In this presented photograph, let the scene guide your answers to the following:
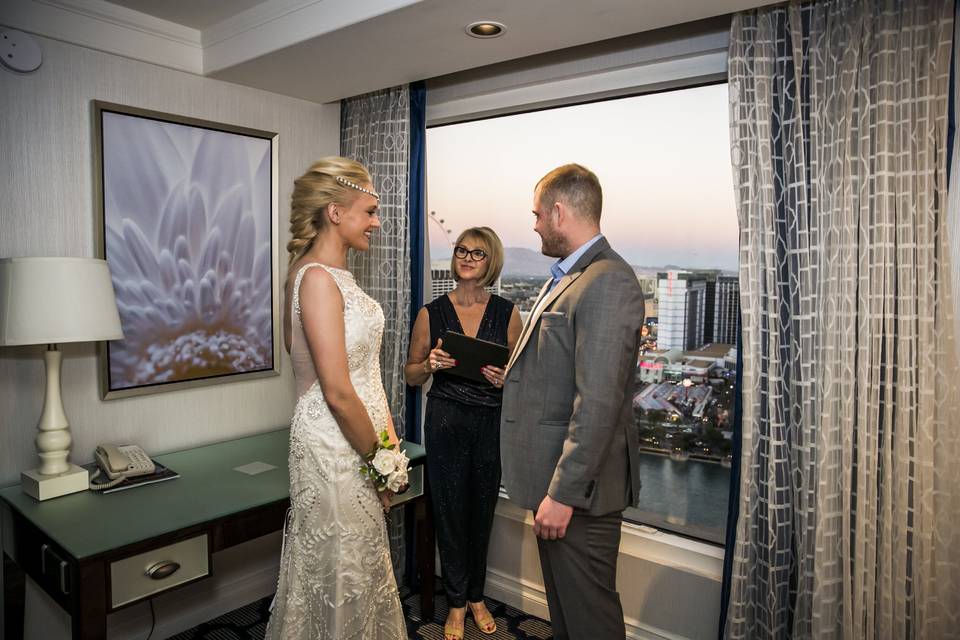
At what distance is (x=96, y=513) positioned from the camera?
199 centimetres

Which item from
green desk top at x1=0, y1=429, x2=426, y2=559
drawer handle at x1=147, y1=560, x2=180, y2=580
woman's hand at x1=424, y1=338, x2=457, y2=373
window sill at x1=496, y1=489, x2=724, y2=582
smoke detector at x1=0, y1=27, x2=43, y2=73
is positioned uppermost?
smoke detector at x1=0, y1=27, x2=43, y2=73

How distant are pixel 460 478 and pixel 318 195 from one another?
1387 mm

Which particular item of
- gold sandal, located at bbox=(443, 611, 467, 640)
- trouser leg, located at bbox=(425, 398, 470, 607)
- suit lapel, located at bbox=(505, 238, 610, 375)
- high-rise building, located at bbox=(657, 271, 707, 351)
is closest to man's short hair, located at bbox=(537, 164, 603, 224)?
suit lapel, located at bbox=(505, 238, 610, 375)

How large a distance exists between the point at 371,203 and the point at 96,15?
1.38 metres

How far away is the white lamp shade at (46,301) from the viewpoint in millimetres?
1947

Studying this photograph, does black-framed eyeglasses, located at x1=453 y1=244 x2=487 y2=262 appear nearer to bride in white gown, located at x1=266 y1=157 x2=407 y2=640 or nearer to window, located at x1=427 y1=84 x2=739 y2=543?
window, located at x1=427 y1=84 x2=739 y2=543

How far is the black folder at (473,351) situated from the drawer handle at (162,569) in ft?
3.93

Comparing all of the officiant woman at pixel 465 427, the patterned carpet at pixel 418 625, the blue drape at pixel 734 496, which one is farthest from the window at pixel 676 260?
the patterned carpet at pixel 418 625

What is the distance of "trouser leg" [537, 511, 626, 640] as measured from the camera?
180cm

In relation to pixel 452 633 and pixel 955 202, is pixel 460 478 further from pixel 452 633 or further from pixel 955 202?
pixel 955 202

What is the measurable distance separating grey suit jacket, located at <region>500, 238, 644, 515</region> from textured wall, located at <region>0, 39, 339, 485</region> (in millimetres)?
1637

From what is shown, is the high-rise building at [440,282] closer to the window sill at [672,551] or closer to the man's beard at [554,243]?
the man's beard at [554,243]

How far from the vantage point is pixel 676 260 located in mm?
2566

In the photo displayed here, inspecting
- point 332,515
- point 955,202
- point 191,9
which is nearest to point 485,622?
point 332,515
